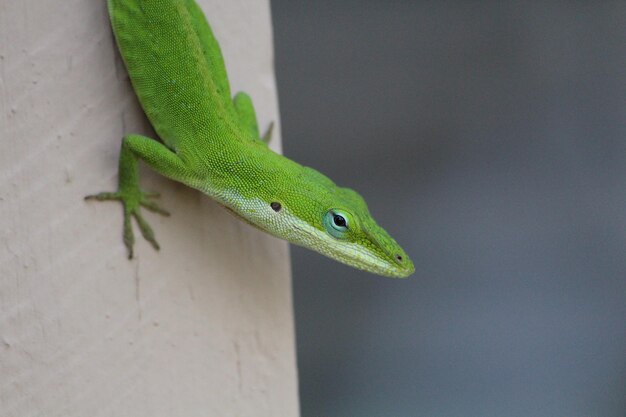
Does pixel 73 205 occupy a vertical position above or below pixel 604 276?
below

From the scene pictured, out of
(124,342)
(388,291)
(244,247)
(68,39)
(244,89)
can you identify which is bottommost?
(124,342)

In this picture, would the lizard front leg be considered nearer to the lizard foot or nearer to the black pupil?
the lizard foot

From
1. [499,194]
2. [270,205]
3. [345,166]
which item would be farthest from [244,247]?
[499,194]

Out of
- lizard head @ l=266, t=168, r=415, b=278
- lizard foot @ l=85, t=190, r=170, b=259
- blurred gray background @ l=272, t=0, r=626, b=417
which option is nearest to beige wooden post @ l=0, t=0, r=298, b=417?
lizard foot @ l=85, t=190, r=170, b=259

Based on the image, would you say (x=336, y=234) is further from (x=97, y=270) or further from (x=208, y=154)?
(x=97, y=270)

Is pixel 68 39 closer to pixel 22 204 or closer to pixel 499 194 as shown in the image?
pixel 22 204

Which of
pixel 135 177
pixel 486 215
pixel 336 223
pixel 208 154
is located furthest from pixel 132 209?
pixel 486 215

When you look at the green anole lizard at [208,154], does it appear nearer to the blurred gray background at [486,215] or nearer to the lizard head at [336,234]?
the lizard head at [336,234]
